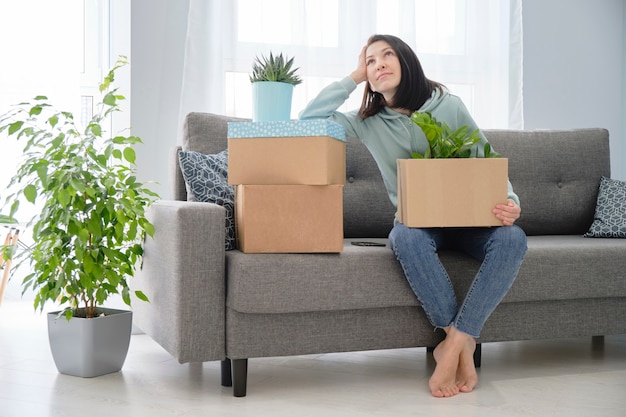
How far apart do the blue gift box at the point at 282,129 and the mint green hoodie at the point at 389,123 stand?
0.99 ft

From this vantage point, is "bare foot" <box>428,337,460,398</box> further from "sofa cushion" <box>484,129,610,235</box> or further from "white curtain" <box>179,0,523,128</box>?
"white curtain" <box>179,0,523,128</box>

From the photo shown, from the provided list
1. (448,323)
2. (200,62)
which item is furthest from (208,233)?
(200,62)

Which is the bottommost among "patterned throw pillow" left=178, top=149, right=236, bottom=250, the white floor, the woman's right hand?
the white floor

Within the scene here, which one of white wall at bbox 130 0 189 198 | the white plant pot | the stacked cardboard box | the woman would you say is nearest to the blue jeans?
the woman

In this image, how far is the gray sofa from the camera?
80.2 inches

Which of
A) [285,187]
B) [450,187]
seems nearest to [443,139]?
[450,187]

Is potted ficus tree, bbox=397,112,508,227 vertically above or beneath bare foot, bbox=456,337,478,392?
above

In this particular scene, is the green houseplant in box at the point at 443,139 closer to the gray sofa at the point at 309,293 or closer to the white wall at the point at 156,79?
the gray sofa at the point at 309,293

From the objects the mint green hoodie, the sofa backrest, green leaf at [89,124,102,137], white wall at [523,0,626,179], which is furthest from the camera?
white wall at [523,0,626,179]

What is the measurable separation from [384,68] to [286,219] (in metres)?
0.64

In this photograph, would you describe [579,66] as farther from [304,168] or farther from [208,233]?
[208,233]

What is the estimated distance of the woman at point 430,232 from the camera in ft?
6.98

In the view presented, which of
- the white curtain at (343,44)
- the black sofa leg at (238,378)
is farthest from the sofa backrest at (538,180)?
the black sofa leg at (238,378)

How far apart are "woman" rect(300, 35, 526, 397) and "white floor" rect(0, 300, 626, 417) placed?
0.15 meters
